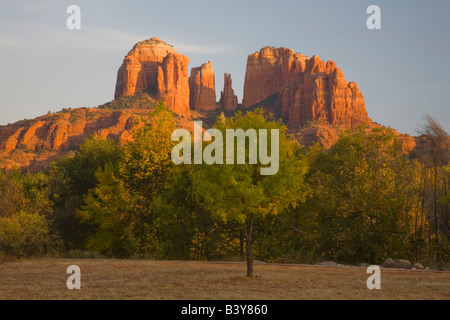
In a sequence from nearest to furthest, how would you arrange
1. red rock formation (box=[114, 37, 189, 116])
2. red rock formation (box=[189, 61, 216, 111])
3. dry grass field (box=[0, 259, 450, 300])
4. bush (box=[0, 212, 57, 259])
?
dry grass field (box=[0, 259, 450, 300]) < bush (box=[0, 212, 57, 259]) < red rock formation (box=[114, 37, 189, 116]) < red rock formation (box=[189, 61, 216, 111])

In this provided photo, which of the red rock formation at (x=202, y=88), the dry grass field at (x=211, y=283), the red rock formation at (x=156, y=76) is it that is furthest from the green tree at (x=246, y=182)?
the red rock formation at (x=202, y=88)

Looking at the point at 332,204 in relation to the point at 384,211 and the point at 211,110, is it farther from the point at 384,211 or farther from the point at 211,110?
the point at 211,110

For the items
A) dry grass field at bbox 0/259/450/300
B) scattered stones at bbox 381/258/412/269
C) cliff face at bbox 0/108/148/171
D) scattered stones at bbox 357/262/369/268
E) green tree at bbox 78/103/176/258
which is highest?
cliff face at bbox 0/108/148/171

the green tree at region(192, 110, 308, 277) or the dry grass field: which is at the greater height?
the green tree at region(192, 110, 308, 277)

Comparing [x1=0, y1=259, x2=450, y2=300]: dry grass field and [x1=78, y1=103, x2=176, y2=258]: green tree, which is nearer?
[x1=0, y1=259, x2=450, y2=300]: dry grass field

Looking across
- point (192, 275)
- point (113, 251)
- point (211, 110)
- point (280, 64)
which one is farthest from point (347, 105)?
point (192, 275)

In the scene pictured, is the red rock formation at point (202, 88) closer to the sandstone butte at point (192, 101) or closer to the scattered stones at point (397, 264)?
the sandstone butte at point (192, 101)

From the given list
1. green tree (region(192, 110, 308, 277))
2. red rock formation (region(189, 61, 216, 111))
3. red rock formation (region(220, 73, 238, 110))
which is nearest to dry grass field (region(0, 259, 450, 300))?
green tree (region(192, 110, 308, 277))

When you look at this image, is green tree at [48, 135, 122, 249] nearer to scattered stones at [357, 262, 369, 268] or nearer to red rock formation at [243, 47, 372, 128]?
scattered stones at [357, 262, 369, 268]

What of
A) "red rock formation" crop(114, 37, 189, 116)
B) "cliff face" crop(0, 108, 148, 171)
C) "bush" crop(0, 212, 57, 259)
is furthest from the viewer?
"red rock formation" crop(114, 37, 189, 116)

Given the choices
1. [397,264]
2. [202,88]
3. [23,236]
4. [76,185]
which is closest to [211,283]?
[397,264]
